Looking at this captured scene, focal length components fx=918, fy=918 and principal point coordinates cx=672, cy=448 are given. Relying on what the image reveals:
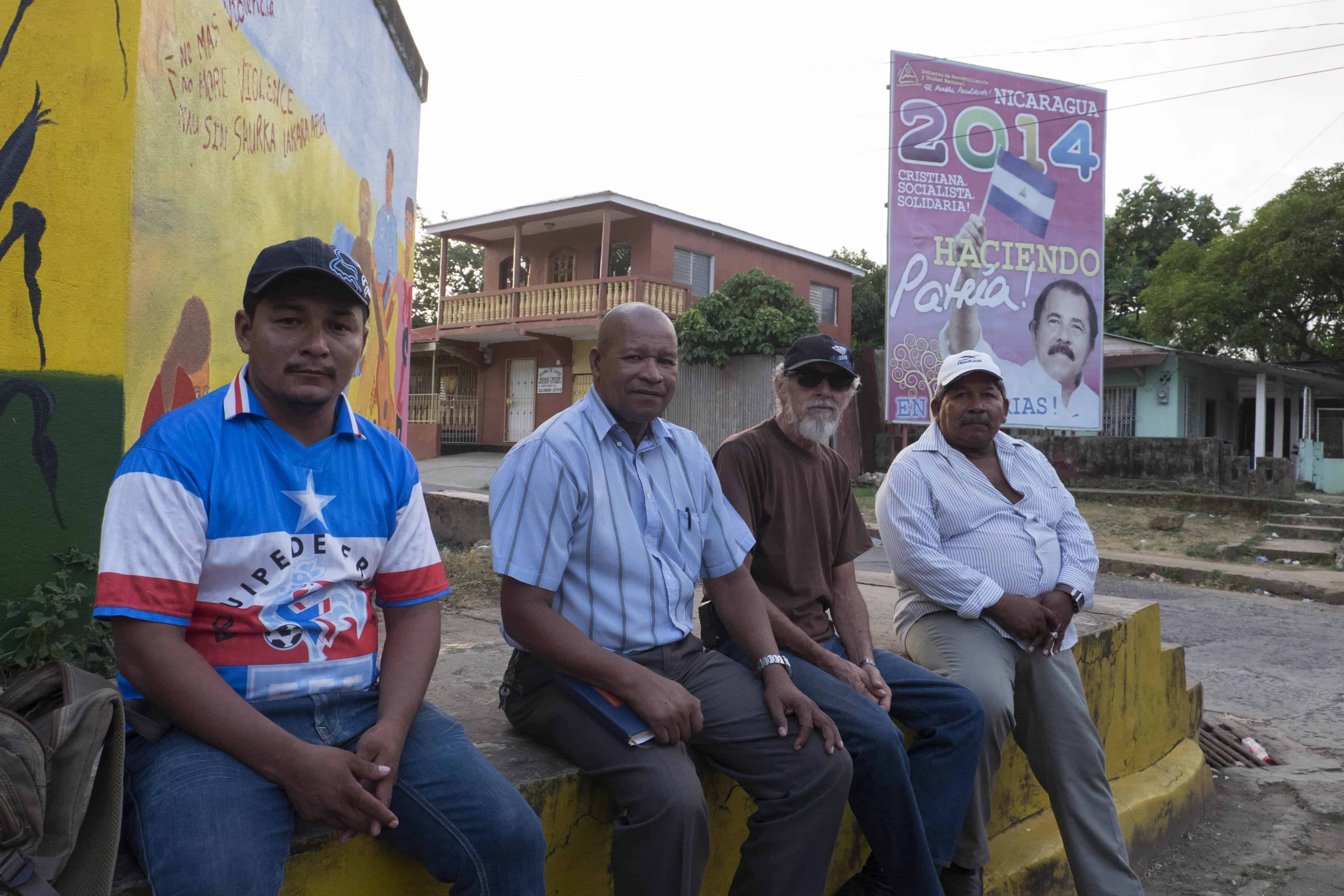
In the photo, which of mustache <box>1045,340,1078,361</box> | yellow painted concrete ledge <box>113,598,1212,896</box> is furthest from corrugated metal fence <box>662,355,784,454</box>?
yellow painted concrete ledge <box>113,598,1212,896</box>

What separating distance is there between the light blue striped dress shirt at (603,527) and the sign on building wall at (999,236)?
809cm

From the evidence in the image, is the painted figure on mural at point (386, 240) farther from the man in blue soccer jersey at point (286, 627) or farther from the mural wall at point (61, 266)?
the man in blue soccer jersey at point (286, 627)

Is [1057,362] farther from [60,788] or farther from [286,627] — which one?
[60,788]

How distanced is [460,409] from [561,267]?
14.7 feet

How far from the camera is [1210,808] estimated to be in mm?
4148

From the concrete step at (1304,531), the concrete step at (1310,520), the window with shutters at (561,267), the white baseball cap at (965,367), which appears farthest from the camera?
the window with shutters at (561,267)

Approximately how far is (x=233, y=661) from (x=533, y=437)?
2.96 feet

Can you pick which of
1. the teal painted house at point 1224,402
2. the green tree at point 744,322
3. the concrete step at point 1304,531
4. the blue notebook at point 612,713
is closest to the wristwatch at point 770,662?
the blue notebook at point 612,713

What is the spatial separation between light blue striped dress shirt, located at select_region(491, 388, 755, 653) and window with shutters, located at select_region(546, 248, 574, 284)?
18.7m

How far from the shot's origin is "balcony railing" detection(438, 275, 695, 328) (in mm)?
18594

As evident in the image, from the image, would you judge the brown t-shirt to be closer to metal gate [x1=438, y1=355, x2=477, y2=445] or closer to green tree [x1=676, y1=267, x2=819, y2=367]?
green tree [x1=676, y1=267, x2=819, y2=367]

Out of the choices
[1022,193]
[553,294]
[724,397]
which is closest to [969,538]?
[1022,193]

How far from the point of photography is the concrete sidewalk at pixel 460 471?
1614 cm

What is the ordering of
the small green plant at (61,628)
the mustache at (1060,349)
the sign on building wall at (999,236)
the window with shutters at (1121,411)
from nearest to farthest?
the small green plant at (61,628) < the sign on building wall at (999,236) < the mustache at (1060,349) < the window with shutters at (1121,411)
